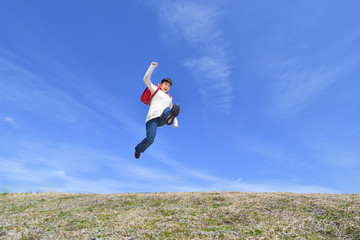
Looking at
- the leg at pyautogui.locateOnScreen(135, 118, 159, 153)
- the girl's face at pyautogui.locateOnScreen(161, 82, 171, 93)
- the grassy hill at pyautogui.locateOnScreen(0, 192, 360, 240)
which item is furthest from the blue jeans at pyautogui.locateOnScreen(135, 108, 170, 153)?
the grassy hill at pyautogui.locateOnScreen(0, 192, 360, 240)

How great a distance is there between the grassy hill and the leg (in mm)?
2152

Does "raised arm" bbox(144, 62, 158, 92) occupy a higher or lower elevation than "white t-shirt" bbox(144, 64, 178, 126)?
higher

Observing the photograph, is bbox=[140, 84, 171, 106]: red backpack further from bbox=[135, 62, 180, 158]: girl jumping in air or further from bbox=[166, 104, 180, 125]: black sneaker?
bbox=[166, 104, 180, 125]: black sneaker

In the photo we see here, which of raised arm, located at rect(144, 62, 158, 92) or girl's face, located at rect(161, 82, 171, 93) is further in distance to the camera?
girl's face, located at rect(161, 82, 171, 93)

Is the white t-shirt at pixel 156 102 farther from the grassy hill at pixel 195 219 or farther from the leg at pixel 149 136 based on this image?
the grassy hill at pixel 195 219

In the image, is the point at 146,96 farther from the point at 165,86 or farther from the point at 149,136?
the point at 149,136

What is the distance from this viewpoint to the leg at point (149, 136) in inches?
400

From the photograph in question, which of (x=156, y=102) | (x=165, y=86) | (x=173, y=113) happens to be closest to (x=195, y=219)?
(x=173, y=113)

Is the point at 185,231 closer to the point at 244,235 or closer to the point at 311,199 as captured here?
the point at 244,235

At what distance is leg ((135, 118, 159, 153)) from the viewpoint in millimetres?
10172

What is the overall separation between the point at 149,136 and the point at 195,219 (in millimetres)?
3263

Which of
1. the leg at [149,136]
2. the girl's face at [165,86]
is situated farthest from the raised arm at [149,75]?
the leg at [149,136]

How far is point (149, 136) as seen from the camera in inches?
400

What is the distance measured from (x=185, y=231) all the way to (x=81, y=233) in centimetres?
293
